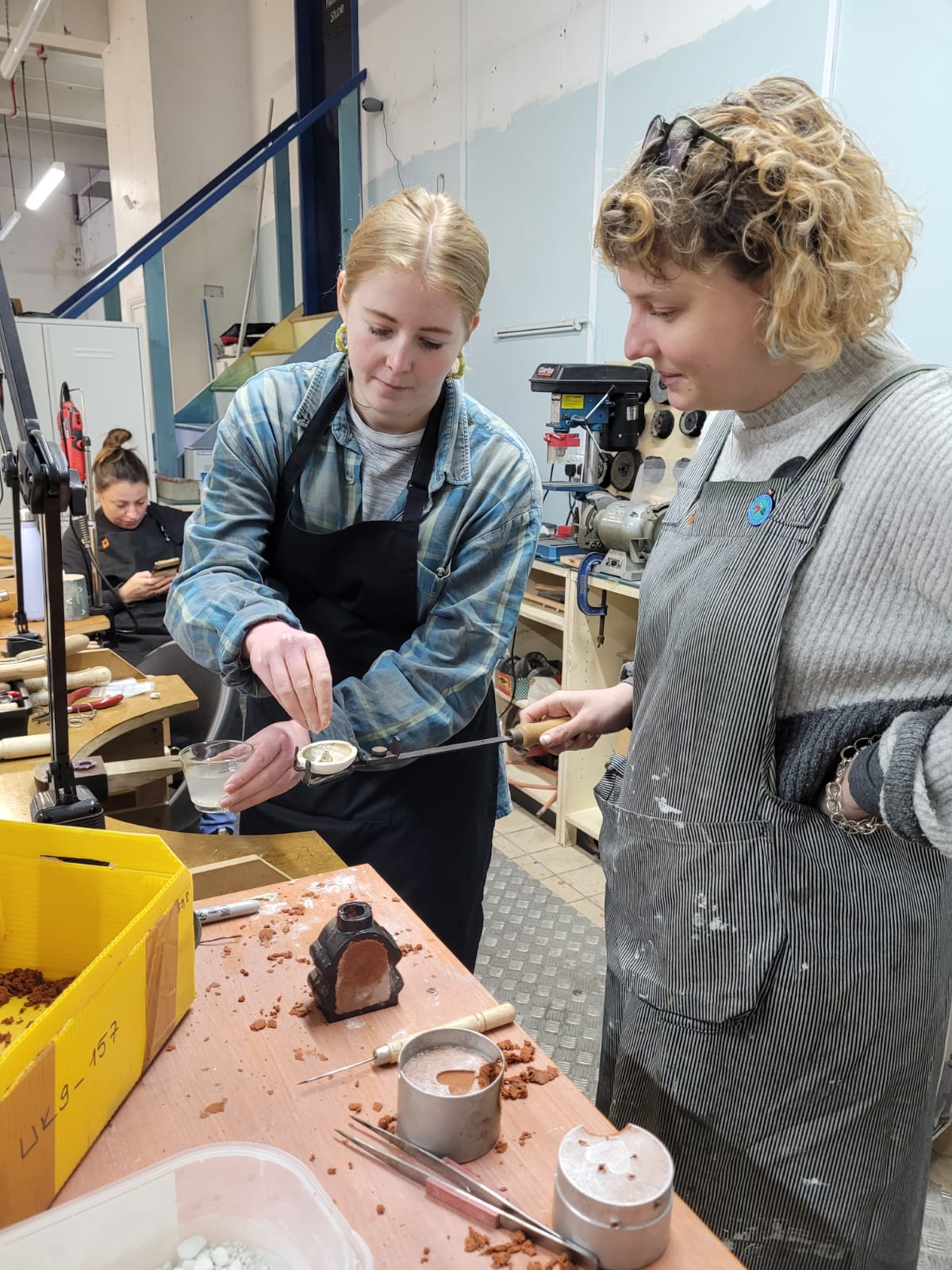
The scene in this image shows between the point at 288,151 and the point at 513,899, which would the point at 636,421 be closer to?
the point at 513,899

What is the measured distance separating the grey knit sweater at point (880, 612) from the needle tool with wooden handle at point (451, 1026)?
1.29 feet

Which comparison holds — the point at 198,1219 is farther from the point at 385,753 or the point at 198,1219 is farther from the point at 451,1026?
the point at 385,753

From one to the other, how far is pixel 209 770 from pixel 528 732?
0.47 metres

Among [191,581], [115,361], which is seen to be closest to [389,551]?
[191,581]

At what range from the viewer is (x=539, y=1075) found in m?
0.88

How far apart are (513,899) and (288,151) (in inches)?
218

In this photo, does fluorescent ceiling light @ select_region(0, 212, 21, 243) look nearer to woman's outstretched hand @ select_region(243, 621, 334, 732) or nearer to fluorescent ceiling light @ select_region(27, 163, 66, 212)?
fluorescent ceiling light @ select_region(27, 163, 66, 212)

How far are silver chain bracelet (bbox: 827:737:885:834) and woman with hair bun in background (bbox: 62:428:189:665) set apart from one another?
9.80ft

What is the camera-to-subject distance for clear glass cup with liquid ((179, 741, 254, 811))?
48.4 inches

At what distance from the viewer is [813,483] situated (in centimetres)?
91

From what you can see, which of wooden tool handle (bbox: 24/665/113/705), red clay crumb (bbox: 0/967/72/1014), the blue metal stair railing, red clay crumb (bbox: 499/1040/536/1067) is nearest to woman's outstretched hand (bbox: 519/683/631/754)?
red clay crumb (bbox: 499/1040/536/1067)

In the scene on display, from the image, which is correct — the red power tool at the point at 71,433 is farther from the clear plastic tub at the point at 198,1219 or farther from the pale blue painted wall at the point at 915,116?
the clear plastic tub at the point at 198,1219

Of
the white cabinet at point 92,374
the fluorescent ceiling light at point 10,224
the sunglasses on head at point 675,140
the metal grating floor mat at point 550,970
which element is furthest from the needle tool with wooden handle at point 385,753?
the fluorescent ceiling light at point 10,224

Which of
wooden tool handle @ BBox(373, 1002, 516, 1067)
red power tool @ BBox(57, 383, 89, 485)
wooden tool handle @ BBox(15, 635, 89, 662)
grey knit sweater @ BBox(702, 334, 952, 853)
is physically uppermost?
red power tool @ BBox(57, 383, 89, 485)
